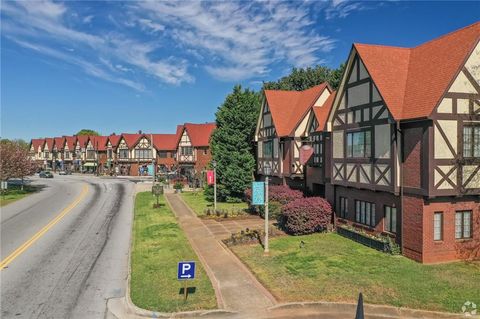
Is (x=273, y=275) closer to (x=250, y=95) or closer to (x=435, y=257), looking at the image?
(x=435, y=257)

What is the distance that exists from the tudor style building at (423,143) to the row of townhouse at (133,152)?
34.4m

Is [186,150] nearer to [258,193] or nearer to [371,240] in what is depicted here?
[258,193]

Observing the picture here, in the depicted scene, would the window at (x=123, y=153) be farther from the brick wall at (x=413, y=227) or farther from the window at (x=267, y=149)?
the brick wall at (x=413, y=227)

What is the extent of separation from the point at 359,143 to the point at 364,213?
13.0ft

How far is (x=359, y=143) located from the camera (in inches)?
815

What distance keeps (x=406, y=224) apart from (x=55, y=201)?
123 feet

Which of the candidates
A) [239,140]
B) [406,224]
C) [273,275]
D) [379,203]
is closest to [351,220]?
[379,203]

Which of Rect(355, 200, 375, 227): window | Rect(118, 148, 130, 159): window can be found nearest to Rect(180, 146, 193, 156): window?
Rect(118, 148, 130, 159): window

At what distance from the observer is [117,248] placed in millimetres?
21250

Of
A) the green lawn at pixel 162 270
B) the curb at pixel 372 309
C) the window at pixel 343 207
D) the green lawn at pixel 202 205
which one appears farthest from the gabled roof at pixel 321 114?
the curb at pixel 372 309

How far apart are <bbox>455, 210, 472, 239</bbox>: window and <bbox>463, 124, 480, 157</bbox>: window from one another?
2686mm

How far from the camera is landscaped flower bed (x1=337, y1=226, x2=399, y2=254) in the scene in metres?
18.0

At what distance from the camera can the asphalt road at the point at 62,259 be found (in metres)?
13.3

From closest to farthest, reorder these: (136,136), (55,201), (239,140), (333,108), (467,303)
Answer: (467,303) < (333,108) < (239,140) < (55,201) < (136,136)
